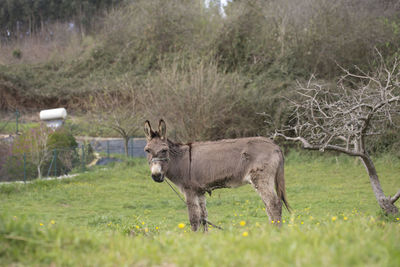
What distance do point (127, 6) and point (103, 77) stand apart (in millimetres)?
9974

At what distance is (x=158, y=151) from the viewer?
20.9ft

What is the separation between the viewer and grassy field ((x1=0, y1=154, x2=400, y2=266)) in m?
3.00

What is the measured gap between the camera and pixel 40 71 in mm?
39375

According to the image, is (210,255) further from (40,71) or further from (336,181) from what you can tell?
(40,71)

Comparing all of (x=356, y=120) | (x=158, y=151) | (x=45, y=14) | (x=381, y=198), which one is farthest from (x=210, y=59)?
(x=45, y=14)

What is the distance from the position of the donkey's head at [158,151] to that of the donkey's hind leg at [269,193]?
1.39 m

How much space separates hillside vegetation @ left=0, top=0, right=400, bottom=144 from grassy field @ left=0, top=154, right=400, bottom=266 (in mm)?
3599

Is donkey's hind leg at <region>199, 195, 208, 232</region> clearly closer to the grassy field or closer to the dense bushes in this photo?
the grassy field

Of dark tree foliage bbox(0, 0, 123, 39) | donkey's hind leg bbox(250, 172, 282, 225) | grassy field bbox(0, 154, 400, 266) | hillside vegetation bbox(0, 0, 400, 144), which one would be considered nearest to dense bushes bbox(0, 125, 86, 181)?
grassy field bbox(0, 154, 400, 266)

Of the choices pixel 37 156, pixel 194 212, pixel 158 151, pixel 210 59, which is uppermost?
pixel 210 59

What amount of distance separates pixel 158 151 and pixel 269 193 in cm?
181

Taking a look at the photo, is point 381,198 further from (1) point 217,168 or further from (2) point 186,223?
(2) point 186,223

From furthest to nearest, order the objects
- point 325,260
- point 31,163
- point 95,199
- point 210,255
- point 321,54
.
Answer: point 321,54 → point 31,163 → point 95,199 → point 210,255 → point 325,260

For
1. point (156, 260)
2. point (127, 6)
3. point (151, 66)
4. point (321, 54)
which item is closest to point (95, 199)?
point (156, 260)
